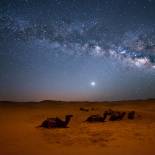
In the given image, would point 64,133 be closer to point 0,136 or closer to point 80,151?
point 0,136

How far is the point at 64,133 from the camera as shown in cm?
1842

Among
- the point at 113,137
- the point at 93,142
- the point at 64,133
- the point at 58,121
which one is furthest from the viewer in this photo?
the point at 58,121

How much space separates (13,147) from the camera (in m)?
14.1

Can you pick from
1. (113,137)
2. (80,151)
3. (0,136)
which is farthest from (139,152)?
(0,136)

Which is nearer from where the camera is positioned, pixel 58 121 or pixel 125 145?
pixel 125 145

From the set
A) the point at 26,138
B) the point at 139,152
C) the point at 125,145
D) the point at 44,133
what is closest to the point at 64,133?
the point at 44,133

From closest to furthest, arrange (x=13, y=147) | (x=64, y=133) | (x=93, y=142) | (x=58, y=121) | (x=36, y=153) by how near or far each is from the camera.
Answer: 1. (x=36, y=153)
2. (x=13, y=147)
3. (x=93, y=142)
4. (x=64, y=133)
5. (x=58, y=121)

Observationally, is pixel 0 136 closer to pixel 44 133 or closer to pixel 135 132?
pixel 44 133

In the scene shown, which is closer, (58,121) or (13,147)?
(13,147)

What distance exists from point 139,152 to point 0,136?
8482 mm

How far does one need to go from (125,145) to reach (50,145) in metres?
3.67

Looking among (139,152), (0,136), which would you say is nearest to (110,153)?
(139,152)

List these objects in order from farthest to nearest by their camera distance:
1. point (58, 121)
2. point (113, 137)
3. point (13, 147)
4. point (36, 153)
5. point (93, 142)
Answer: point (58, 121)
point (113, 137)
point (93, 142)
point (13, 147)
point (36, 153)

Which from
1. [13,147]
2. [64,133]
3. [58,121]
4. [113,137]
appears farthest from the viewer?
[58,121]
